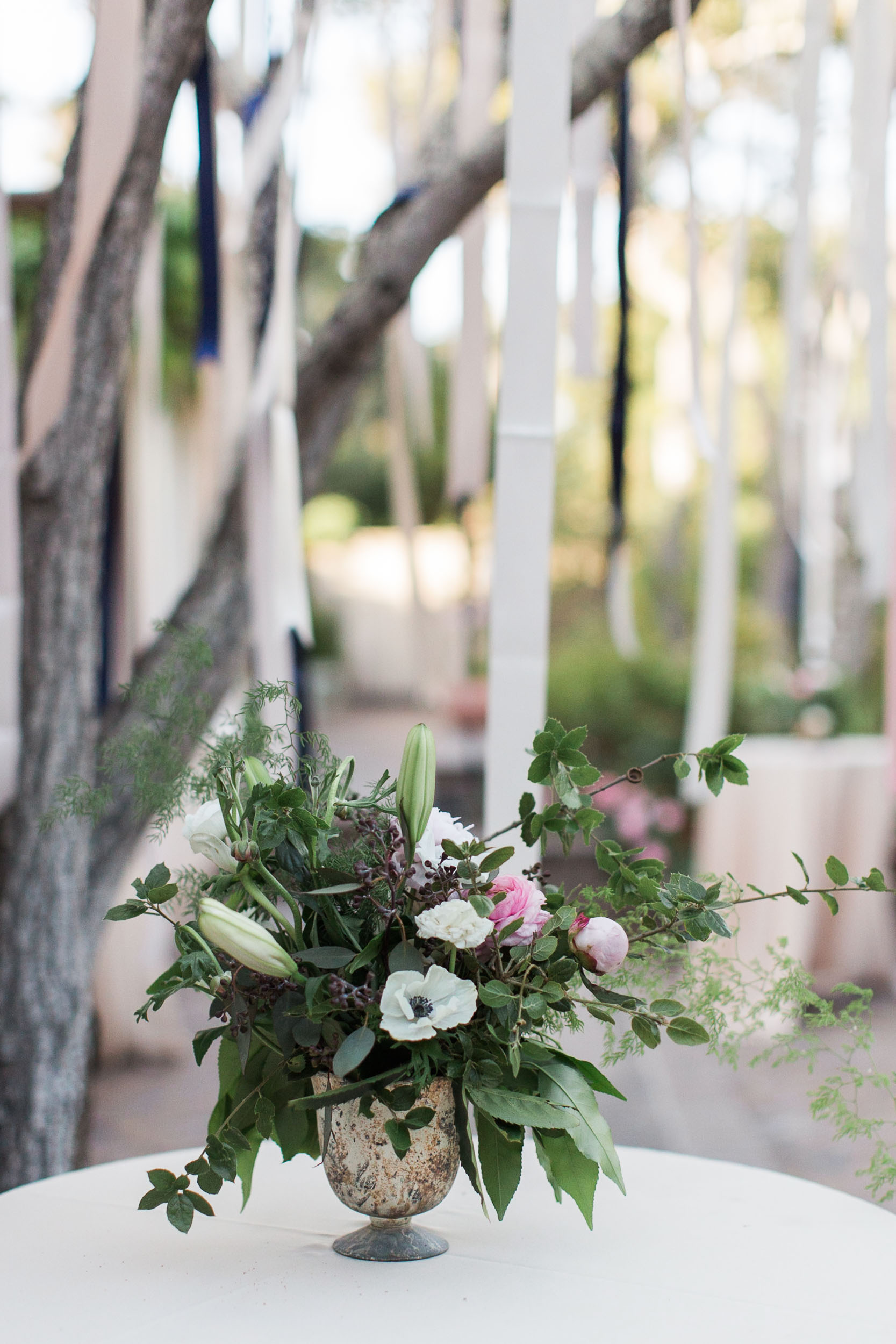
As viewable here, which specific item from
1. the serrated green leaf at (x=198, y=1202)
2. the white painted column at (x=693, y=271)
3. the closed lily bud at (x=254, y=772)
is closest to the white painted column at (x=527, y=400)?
the white painted column at (x=693, y=271)

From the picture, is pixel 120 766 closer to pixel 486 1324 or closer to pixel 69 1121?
pixel 486 1324

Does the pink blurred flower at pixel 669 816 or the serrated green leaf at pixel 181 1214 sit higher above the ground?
the serrated green leaf at pixel 181 1214

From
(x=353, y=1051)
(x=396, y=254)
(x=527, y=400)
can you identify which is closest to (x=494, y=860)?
(x=353, y=1051)

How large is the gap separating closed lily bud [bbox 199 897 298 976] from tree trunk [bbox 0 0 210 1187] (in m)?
1.10

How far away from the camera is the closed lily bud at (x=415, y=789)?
0.95 meters

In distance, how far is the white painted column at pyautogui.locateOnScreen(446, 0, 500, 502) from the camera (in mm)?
2064

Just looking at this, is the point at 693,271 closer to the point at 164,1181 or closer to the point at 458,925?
the point at 458,925

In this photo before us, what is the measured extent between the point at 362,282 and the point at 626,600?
0.83m

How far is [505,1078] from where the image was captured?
0.94m

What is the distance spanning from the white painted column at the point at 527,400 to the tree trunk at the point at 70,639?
14.2 inches

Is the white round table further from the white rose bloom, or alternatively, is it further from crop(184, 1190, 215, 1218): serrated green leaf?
the white rose bloom

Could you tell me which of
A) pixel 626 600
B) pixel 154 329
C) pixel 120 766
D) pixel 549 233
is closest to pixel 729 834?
pixel 626 600

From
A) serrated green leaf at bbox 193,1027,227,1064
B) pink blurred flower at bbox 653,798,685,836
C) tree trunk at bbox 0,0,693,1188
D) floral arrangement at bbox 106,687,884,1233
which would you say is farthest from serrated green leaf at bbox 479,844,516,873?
pink blurred flower at bbox 653,798,685,836

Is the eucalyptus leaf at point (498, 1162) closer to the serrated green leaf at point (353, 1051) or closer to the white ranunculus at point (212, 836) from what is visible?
the serrated green leaf at point (353, 1051)
